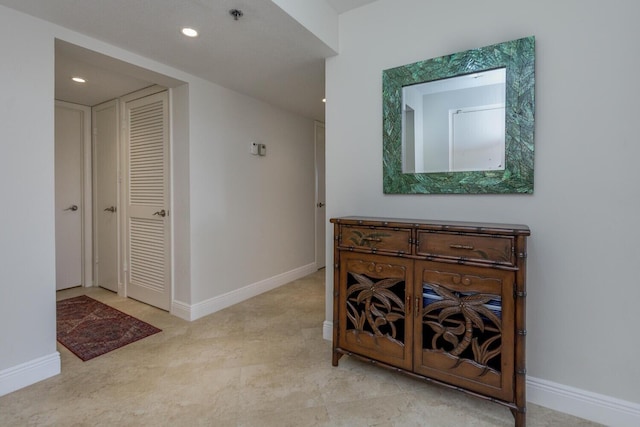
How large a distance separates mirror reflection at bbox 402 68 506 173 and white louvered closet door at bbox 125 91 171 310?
2165 mm

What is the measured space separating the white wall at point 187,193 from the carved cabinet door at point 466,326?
2028mm

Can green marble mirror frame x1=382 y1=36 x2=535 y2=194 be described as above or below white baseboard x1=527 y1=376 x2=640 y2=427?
above

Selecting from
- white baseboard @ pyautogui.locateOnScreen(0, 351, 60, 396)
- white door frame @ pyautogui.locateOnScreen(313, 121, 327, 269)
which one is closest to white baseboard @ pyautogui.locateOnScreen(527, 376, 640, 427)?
white baseboard @ pyautogui.locateOnScreen(0, 351, 60, 396)

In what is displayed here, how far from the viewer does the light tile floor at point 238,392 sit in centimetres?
156

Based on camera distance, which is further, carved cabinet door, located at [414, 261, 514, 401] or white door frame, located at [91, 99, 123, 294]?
white door frame, located at [91, 99, 123, 294]

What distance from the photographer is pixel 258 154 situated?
3480 millimetres

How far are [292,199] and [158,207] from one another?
1.61m

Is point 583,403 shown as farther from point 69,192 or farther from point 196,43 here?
point 69,192

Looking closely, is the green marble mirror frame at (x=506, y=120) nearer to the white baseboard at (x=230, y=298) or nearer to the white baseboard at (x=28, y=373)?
the white baseboard at (x=230, y=298)

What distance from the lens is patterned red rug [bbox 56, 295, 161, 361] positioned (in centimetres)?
230

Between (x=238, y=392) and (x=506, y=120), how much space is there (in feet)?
6.82

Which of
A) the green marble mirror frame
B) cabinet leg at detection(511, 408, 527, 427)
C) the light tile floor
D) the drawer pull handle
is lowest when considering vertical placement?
the light tile floor

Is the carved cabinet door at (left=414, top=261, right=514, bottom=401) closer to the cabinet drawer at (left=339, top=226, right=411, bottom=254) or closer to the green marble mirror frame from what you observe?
the cabinet drawer at (left=339, top=226, right=411, bottom=254)

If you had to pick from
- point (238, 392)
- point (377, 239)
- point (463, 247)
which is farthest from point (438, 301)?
point (238, 392)
